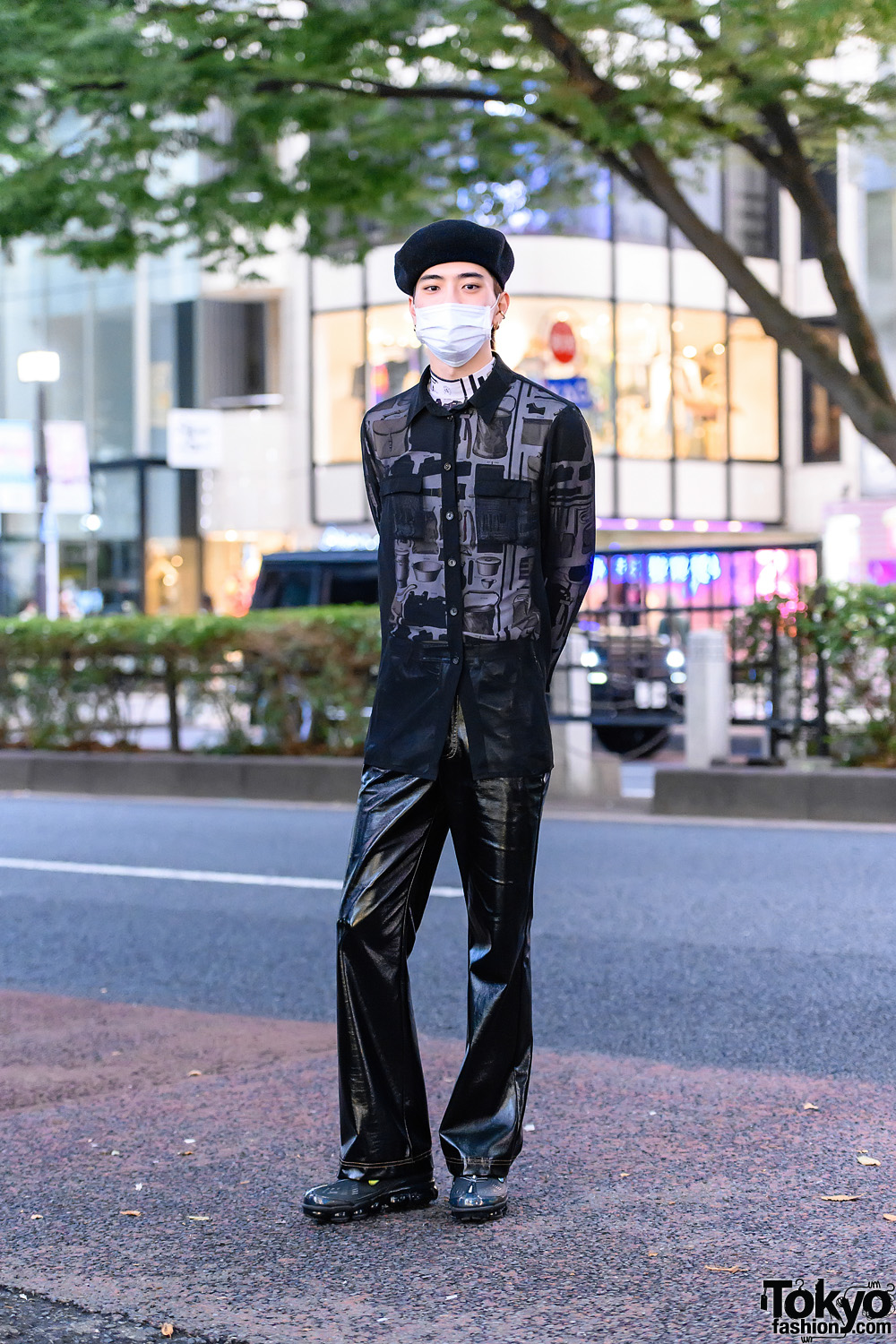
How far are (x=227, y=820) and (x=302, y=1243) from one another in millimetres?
9225

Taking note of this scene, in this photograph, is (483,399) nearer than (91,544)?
Yes

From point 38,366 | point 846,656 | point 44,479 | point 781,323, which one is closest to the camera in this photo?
point 846,656

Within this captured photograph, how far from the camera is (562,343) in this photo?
18.3 meters

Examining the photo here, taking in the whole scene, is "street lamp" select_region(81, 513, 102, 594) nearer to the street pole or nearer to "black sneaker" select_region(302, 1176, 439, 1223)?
the street pole

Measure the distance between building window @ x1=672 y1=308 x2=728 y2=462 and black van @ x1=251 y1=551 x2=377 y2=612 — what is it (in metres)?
14.8

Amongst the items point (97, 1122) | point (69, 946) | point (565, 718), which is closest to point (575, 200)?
point (565, 718)

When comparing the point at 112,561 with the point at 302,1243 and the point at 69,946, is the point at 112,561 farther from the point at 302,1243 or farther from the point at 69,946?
the point at 302,1243

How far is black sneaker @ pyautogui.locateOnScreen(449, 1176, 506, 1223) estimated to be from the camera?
12.3 feet

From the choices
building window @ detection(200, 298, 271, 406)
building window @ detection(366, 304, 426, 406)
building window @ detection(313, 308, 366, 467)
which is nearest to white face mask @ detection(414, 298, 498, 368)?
building window @ detection(366, 304, 426, 406)

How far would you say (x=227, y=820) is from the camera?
12812 mm

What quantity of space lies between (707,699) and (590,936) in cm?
556

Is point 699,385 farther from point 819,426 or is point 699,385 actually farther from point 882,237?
point 882,237

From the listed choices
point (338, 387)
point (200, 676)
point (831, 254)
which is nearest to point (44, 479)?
point (200, 676)

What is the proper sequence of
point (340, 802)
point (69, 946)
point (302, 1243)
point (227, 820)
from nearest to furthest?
1. point (302, 1243)
2. point (69, 946)
3. point (227, 820)
4. point (340, 802)
